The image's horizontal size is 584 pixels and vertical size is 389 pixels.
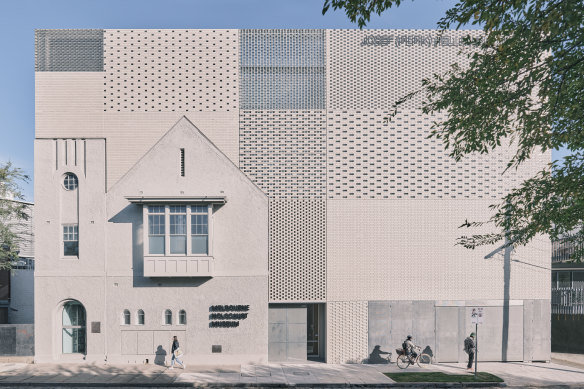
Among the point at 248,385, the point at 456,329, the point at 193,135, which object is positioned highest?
the point at 193,135

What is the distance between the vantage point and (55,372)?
55.5ft

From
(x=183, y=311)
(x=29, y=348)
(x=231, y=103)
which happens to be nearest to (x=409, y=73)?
(x=231, y=103)

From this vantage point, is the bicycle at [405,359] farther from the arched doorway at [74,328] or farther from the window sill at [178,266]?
the arched doorway at [74,328]

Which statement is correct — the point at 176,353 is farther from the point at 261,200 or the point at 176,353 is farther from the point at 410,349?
the point at 410,349

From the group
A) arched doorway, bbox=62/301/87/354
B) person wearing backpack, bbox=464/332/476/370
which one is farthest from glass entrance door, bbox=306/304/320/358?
arched doorway, bbox=62/301/87/354

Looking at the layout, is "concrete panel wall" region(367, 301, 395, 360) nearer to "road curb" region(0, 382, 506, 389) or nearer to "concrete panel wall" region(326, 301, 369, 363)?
"concrete panel wall" region(326, 301, 369, 363)

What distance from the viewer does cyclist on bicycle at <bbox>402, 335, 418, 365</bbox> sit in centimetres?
1827

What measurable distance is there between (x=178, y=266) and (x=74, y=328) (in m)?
6.13

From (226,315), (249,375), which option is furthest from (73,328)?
(249,375)

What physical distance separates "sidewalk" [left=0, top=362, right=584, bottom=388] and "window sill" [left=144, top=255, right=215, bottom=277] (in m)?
4.09

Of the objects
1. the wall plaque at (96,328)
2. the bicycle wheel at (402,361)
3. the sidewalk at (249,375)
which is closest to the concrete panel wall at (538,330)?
the sidewalk at (249,375)

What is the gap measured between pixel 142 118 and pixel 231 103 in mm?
4394

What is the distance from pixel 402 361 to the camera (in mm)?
18484

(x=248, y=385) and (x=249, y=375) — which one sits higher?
(x=248, y=385)
